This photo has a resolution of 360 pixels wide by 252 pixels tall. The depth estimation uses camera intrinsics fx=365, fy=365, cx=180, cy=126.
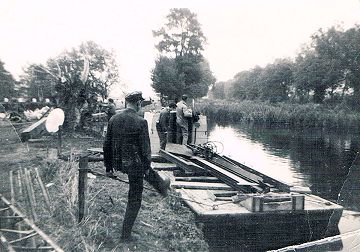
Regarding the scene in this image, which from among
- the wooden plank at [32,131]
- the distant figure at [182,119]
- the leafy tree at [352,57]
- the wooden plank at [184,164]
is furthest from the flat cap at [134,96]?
the leafy tree at [352,57]

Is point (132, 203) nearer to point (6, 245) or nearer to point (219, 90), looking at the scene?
point (6, 245)

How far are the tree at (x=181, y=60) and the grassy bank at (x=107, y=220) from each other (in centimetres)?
2505

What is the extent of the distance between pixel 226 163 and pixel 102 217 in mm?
3685

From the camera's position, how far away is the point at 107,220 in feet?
14.6

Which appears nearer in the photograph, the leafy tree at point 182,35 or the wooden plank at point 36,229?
the wooden plank at point 36,229

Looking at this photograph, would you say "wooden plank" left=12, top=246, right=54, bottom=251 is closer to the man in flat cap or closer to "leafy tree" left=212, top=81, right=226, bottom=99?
the man in flat cap

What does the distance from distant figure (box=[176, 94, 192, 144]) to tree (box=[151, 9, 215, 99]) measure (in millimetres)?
20779

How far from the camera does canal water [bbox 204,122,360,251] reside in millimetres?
9805

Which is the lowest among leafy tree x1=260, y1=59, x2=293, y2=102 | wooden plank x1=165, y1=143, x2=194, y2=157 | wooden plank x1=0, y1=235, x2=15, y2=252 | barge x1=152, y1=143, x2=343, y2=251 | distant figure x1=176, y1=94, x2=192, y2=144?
barge x1=152, y1=143, x2=343, y2=251

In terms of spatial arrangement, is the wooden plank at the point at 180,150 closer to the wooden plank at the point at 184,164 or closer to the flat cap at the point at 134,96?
the wooden plank at the point at 184,164

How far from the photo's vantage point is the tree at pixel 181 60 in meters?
29.6

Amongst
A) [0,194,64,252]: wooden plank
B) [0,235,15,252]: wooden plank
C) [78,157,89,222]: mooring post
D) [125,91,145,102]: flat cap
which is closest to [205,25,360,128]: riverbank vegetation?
[125,91,145,102]: flat cap

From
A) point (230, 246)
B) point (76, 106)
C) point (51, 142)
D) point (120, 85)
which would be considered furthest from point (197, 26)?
point (230, 246)

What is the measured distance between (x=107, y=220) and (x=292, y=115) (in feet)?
84.8
